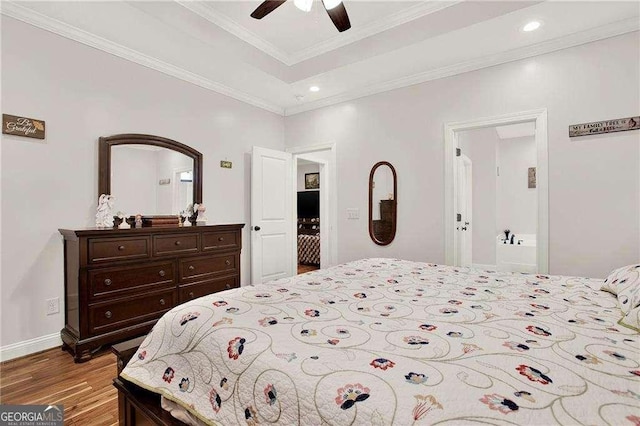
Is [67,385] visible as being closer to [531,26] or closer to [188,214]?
[188,214]

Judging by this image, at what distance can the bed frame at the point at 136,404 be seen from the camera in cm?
112

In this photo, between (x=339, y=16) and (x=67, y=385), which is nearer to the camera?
(x=67, y=385)

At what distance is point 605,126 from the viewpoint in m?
2.59

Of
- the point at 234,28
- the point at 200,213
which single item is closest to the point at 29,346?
the point at 200,213

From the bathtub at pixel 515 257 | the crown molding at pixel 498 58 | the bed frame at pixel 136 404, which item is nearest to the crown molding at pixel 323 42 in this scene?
the crown molding at pixel 498 58

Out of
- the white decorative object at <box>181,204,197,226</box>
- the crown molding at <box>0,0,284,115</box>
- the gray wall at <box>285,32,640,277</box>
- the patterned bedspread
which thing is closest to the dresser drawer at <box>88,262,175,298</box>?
the white decorative object at <box>181,204,197,226</box>

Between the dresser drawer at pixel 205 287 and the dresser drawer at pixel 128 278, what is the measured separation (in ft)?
0.62

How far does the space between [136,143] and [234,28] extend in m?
1.47

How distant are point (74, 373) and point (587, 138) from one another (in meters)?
4.43

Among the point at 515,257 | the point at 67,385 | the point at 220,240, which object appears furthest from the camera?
the point at 515,257

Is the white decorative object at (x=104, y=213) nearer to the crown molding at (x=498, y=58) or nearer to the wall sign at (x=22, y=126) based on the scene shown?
the wall sign at (x=22, y=126)

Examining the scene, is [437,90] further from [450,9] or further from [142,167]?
[142,167]

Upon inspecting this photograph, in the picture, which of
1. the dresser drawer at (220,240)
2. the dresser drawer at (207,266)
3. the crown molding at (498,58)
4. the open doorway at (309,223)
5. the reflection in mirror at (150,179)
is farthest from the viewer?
the open doorway at (309,223)

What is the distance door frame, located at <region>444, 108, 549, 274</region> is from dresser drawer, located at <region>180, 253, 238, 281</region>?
7.80 ft
